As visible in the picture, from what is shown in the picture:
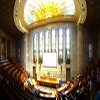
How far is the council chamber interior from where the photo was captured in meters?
9.38

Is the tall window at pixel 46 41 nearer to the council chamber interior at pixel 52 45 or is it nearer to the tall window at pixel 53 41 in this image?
the council chamber interior at pixel 52 45

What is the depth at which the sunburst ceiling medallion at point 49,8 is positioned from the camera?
904cm

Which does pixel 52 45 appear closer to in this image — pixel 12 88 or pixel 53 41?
pixel 53 41

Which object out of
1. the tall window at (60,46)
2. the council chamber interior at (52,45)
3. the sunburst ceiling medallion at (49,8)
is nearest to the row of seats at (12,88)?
the council chamber interior at (52,45)

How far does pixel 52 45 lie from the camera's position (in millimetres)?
11781

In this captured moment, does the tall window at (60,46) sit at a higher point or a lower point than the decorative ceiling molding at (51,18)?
lower

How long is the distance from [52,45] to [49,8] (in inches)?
181

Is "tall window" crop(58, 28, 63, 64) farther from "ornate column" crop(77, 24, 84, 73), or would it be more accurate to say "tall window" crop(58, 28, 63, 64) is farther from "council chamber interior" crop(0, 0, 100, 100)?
"ornate column" crop(77, 24, 84, 73)

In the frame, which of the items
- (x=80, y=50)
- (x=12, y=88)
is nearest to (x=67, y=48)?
A: (x=80, y=50)

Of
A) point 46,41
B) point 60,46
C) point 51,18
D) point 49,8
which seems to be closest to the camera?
point 49,8

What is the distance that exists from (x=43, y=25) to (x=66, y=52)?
5.12 meters

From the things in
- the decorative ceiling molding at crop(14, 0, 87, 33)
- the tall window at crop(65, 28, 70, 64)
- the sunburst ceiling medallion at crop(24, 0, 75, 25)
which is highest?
the sunburst ceiling medallion at crop(24, 0, 75, 25)

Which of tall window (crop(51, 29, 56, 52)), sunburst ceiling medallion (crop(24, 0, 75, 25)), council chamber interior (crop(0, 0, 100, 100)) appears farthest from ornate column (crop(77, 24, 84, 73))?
tall window (crop(51, 29, 56, 52))

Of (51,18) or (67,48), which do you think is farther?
(67,48)
